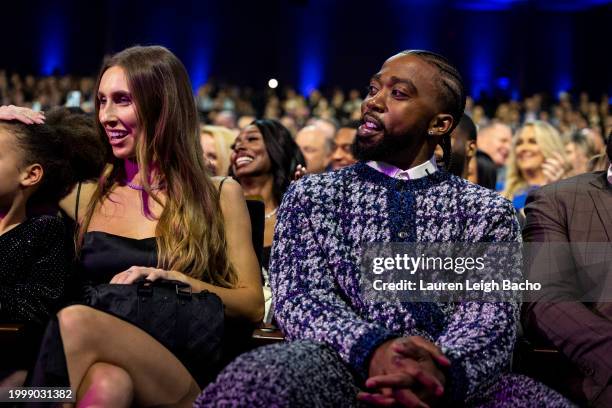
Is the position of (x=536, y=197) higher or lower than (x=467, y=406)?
higher

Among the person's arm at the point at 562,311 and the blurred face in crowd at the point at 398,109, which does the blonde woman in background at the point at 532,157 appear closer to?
the person's arm at the point at 562,311

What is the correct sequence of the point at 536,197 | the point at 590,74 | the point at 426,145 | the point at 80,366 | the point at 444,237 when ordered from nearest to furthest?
the point at 80,366 → the point at 444,237 → the point at 426,145 → the point at 536,197 → the point at 590,74

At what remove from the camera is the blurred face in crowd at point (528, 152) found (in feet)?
16.1

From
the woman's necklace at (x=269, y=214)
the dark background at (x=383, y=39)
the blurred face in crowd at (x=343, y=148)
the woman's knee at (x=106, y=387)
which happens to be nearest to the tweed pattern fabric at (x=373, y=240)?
the woman's knee at (x=106, y=387)

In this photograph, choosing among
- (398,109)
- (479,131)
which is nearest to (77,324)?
(398,109)

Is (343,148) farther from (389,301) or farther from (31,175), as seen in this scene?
(389,301)

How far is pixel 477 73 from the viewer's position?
653 inches

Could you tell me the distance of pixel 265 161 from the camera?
12.5 ft

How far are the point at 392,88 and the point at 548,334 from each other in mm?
771

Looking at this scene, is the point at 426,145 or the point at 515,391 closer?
the point at 515,391

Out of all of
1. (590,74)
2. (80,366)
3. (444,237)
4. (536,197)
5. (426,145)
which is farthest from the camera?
(590,74)

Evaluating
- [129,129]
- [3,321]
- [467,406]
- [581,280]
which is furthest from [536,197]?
[3,321]

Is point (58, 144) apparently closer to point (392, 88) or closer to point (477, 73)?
point (392, 88)

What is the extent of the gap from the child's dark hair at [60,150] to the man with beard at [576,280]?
133 centimetres
